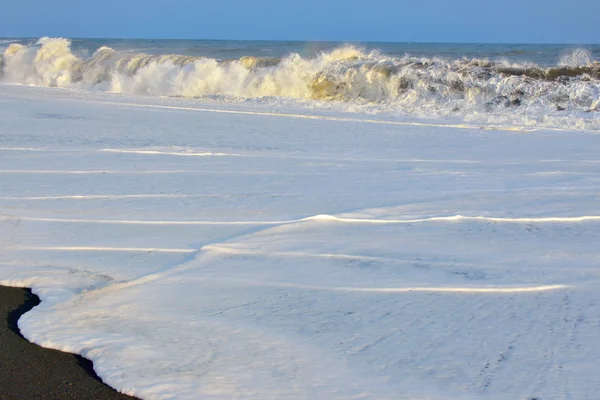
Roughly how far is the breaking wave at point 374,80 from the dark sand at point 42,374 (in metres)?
10.1

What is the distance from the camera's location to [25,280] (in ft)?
12.3

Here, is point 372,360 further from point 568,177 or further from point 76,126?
point 76,126

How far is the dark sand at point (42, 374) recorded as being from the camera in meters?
2.59

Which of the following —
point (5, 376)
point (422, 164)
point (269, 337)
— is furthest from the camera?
point (422, 164)

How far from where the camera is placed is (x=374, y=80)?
18.3 m

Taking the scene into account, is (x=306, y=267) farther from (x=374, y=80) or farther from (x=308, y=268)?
(x=374, y=80)

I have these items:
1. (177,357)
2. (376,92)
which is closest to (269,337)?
(177,357)

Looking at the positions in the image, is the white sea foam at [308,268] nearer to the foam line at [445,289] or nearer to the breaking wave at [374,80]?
the foam line at [445,289]

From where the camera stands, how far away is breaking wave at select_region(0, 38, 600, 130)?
1452 cm

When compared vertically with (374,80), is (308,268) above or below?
below

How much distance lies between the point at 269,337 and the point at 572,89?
1337 centimetres

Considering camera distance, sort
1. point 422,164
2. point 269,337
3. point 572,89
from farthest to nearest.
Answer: point 572,89, point 422,164, point 269,337

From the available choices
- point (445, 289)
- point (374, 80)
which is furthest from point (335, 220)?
point (374, 80)

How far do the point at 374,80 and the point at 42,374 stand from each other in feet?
52.9
